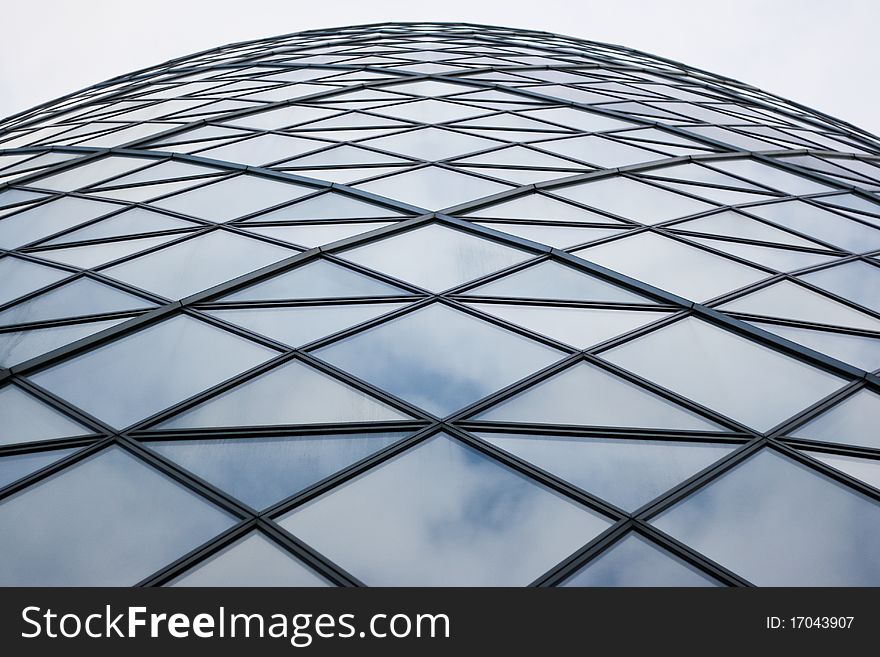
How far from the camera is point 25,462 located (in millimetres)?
8680

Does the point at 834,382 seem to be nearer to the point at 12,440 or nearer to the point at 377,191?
the point at 377,191

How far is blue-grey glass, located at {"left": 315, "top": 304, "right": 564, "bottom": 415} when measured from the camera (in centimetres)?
943

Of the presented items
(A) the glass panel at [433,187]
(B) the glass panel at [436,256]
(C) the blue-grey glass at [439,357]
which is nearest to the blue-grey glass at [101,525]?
(C) the blue-grey glass at [439,357]

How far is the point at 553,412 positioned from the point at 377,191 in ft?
25.5

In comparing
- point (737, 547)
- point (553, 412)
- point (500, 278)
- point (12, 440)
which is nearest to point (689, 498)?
point (737, 547)

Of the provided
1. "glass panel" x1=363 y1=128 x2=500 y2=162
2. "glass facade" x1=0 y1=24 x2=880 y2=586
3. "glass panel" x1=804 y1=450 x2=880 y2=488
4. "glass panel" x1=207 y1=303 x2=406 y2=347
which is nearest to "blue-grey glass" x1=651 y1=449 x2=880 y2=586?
"glass facade" x1=0 y1=24 x2=880 y2=586

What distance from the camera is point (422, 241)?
518 inches

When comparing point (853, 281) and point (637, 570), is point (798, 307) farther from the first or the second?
point (637, 570)

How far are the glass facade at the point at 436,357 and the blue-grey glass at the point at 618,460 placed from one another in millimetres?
36

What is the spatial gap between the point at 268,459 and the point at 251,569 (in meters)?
1.54

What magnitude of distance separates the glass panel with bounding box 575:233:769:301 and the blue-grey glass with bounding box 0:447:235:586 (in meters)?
7.93

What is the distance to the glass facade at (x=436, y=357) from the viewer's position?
7535 mm

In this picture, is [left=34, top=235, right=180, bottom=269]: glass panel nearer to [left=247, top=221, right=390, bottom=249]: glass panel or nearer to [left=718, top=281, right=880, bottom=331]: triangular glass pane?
[left=247, top=221, right=390, bottom=249]: glass panel

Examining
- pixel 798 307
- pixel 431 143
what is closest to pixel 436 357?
pixel 798 307
